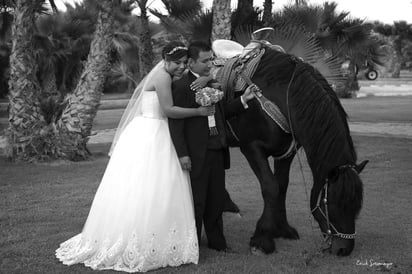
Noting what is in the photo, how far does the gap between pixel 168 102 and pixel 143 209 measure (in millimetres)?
915

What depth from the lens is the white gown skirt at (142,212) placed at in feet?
14.6

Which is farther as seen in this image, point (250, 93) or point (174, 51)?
point (250, 93)

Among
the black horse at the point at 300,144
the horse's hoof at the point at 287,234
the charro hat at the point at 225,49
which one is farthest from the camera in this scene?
the charro hat at the point at 225,49

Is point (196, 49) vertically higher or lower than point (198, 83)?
higher

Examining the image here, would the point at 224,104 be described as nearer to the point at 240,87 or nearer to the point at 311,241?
the point at 240,87

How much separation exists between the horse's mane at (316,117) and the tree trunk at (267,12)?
27.9 ft

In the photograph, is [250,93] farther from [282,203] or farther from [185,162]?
[282,203]

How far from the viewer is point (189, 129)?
4.77 meters

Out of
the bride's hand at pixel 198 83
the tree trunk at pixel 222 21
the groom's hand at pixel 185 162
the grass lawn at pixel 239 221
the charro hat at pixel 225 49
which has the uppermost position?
the tree trunk at pixel 222 21

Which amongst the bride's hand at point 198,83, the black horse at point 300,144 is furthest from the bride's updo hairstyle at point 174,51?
the black horse at point 300,144

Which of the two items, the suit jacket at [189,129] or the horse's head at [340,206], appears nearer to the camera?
the horse's head at [340,206]

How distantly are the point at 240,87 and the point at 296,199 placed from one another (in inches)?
101
